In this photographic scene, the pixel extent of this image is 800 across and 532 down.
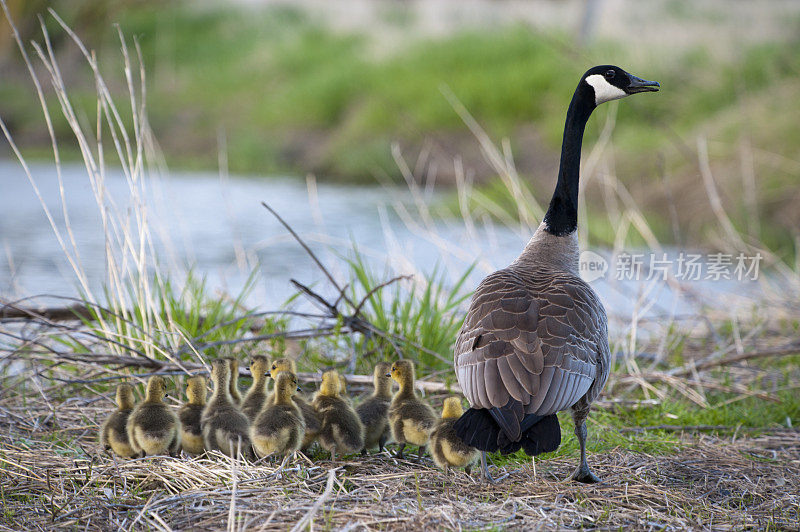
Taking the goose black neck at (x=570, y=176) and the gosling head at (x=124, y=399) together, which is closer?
the gosling head at (x=124, y=399)

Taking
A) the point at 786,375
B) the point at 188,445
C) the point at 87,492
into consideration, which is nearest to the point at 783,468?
the point at 786,375

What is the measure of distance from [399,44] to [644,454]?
61.8 feet

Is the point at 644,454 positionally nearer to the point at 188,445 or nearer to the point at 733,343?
the point at 188,445

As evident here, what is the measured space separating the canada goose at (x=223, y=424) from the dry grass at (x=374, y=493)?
76 millimetres

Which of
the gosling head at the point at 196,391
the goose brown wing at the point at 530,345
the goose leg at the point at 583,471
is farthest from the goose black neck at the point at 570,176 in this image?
the gosling head at the point at 196,391

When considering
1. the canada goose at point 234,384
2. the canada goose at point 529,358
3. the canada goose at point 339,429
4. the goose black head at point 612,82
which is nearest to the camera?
the canada goose at point 529,358

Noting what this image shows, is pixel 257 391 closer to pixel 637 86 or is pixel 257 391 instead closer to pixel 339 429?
pixel 339 429

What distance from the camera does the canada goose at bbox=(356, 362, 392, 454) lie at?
4.00 meters

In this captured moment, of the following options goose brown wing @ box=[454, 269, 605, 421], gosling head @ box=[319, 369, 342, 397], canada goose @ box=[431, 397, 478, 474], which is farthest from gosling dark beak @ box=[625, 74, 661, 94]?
gosling head @ box=[319, 369, 342, 397]

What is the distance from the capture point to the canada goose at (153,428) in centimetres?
372

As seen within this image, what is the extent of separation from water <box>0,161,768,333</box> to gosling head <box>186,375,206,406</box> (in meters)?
1.50

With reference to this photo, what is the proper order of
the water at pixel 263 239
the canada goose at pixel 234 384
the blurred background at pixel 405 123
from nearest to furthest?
the canada goose at pixel 234 384, the water at pixel 263 239, the blurred background at pixel 405 123

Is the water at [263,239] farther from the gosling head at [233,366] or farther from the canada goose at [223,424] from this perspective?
the canada goose at [223,424]

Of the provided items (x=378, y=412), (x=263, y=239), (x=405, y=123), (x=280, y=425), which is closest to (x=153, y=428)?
(x=280, y=425)
